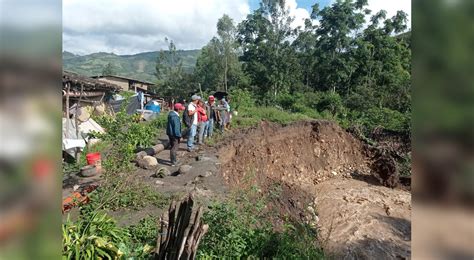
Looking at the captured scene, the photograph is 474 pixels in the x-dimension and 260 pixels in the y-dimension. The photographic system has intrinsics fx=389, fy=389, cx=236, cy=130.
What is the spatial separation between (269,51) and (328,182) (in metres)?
19.4

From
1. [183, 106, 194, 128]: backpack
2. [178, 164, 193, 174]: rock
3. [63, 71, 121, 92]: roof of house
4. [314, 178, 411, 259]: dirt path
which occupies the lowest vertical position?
[314, 178, 411, 259]: dirt path

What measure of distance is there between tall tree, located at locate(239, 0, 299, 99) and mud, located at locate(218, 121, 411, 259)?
13.4 metres

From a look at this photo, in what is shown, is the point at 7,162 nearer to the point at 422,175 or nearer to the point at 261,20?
the point at 422,175

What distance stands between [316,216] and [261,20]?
2641 centimetres

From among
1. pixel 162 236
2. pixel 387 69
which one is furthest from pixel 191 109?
pixel 387 69

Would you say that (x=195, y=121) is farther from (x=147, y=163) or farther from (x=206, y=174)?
(x=206, y=174)

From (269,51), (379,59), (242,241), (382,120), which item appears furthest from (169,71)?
(242,241)

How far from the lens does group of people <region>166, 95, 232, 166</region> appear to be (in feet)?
31.5

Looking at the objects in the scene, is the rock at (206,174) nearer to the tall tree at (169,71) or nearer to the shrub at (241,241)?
the shrub at (241,241)

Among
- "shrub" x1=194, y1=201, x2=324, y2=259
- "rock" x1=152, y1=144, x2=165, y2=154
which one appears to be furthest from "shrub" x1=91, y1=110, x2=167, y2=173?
"shrub" x1=194, y1=201, x2=324, y2=259

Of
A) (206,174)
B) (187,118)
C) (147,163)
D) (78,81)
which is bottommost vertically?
(206,174)

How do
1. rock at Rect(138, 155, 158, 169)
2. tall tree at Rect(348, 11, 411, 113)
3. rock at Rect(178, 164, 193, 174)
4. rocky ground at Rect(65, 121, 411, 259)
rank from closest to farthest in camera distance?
rocky ground at Rect(65, 121, 411, 259)
rock at Rect(178, 164, 193, 174)
rock at Rect(138, 155, 158, 169)
tall tree at Rect(348, 11, 411, 113)

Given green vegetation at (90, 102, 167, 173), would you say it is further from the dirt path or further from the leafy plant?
the dirt path

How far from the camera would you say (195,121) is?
1097 cm
